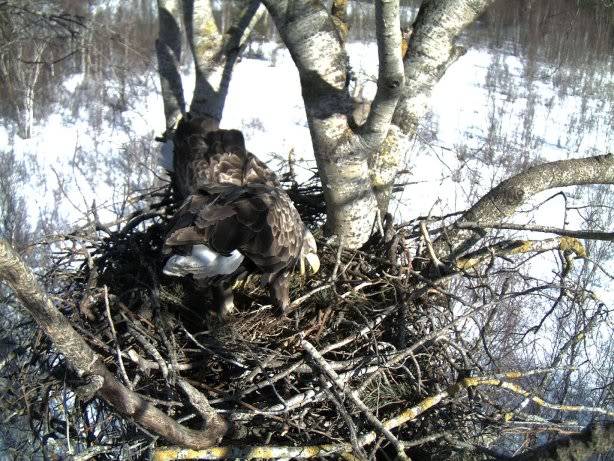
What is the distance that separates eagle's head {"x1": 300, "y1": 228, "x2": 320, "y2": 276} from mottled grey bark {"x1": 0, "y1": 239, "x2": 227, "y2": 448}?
1.14 meters

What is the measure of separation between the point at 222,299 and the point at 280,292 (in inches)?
11.9

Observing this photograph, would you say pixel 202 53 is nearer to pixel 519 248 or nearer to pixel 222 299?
pixel 222 299

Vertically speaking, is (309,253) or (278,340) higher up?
(309,253)

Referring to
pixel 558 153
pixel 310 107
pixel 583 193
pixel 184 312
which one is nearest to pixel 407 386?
pixel 184 312

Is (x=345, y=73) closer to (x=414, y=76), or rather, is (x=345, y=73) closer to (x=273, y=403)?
(x=414, y=76)

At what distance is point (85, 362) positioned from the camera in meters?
1.90

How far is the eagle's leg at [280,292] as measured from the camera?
320 cm

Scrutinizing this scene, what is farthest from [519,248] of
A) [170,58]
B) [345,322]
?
[170,58]

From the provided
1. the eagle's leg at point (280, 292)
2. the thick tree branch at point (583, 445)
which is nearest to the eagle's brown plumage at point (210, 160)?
the eagle's leg at point (280, 292)

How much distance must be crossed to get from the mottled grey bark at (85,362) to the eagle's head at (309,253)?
1.14 meters

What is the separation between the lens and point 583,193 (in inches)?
376

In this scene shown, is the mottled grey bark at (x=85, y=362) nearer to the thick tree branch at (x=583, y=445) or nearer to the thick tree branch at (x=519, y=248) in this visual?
the thick tree branch at (x=583, y=445)

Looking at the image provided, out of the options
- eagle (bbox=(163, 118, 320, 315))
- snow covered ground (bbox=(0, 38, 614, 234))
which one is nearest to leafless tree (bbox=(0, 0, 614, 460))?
eagle (bbox=(163, 118, 320, 315))

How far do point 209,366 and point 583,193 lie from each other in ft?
26.9
